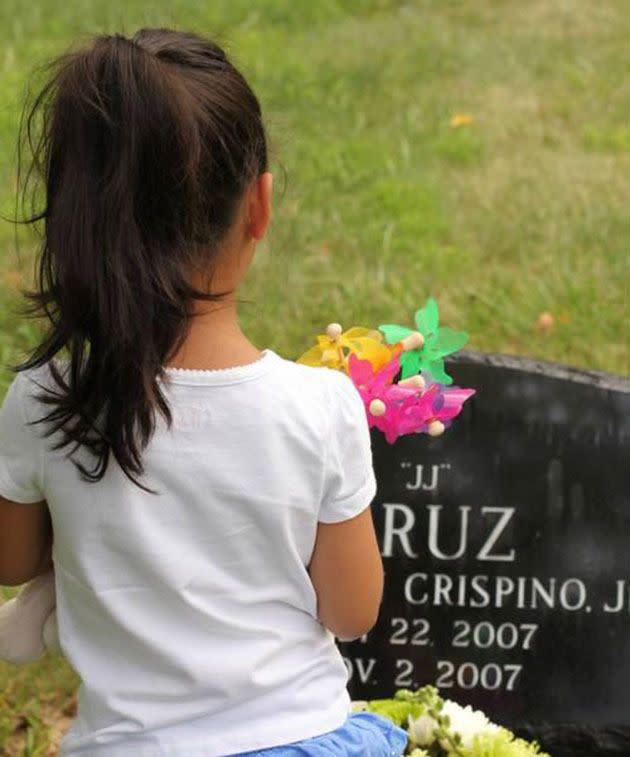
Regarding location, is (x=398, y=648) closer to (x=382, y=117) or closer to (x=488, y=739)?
(x=488, y=739)

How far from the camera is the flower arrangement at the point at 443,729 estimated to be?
2.78 metres

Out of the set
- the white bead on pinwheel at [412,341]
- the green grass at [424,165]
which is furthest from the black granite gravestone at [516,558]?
the white bead on pinwheel at [412,341]

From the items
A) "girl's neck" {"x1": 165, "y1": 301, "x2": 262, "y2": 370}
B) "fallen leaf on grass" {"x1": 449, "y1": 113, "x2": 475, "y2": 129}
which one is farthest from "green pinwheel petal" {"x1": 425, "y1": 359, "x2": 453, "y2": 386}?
"fallen leaf on grass" {"x1": 449, "y1": 113, "x2": 475, "y2": 129}

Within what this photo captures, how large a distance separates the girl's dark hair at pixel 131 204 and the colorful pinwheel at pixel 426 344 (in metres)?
0.48

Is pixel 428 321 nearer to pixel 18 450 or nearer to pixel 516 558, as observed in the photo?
pixel 18 450

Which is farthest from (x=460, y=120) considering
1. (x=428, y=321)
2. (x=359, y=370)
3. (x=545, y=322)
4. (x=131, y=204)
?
(x=131, y=204)

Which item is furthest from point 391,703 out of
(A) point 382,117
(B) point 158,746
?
(A) point 382,117

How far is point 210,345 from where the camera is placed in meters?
1.93

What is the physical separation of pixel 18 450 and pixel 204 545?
25 cm

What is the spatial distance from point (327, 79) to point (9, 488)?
4751 millimetres

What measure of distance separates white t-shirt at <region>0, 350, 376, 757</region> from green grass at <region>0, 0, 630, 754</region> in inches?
57.4

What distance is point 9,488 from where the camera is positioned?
6.51ft

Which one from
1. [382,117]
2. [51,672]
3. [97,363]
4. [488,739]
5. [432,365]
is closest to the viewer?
[97,363]

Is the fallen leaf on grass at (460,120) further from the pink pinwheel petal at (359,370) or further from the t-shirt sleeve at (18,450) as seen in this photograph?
the t-shirt sleeve at (18,450)
